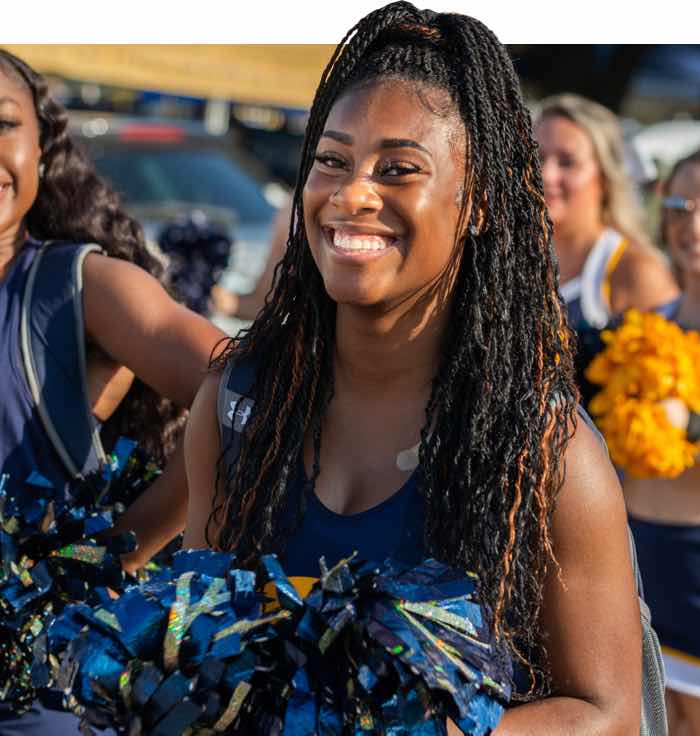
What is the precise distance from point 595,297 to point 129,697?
335 centimetres

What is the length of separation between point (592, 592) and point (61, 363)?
48.7 inches

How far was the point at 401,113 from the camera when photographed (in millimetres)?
1874

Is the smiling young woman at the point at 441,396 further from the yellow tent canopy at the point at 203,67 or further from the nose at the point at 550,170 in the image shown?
the yellow tent canopy at the point at 203,67

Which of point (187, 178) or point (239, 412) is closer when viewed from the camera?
point (239, 412)

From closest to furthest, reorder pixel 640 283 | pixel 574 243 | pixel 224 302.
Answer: pixel 640 283 → pixel 574 243 → pixel 224 302

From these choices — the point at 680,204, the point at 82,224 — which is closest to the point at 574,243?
the point at 680,204

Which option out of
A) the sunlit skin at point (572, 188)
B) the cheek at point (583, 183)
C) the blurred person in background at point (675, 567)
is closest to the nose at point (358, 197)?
the blurred person in background at point (675, 567)

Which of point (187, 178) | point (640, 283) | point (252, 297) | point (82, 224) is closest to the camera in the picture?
point (82, 224)

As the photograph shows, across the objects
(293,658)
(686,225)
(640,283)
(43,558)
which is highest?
(686,225)

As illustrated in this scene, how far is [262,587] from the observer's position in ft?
5.76

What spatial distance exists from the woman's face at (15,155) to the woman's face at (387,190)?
1059mm

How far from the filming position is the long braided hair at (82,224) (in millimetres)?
2846

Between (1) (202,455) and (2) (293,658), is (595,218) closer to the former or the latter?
(1) (202,455)

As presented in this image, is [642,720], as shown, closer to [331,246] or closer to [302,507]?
[302,507]
